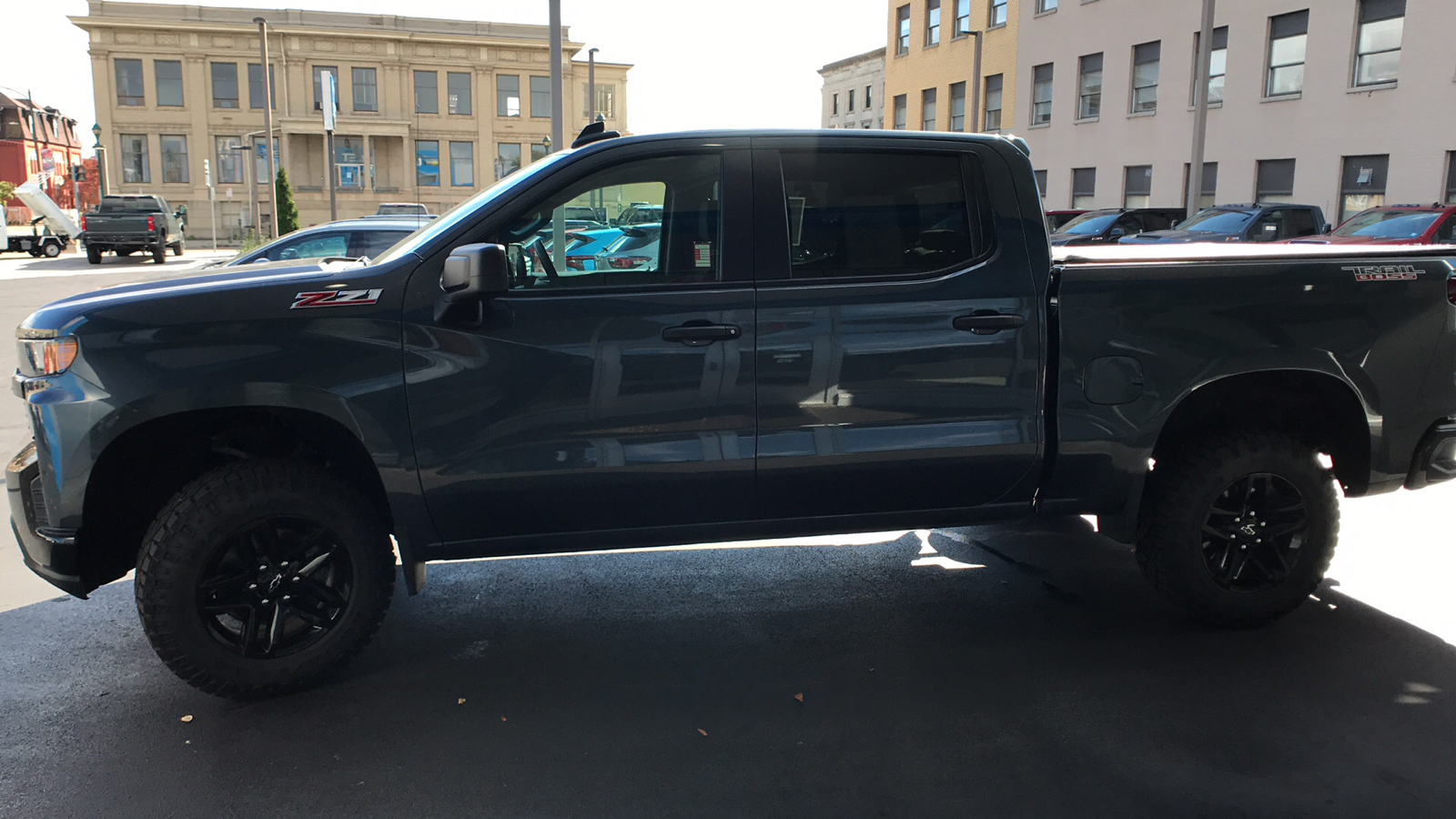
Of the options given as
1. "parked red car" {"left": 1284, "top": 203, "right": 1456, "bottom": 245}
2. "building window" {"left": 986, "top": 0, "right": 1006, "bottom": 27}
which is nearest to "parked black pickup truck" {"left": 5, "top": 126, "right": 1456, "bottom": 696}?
"parked red car" {"left": 1284, "top": 203, "right": 1456, "bottom": 245}

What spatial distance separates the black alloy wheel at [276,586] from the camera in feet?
12.6

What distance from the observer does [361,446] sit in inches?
159

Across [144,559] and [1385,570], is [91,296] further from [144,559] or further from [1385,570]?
[1385,570]

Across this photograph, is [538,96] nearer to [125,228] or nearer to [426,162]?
[426,162]

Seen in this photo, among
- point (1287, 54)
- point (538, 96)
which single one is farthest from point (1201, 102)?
point (538, 96)

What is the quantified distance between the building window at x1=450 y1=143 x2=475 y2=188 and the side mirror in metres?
67.3

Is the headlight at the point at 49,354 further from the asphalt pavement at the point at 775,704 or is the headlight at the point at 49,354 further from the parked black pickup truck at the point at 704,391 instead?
the asphalt pavement at the point at 775,704

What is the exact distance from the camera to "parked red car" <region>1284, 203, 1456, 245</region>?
16078mm

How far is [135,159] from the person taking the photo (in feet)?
208

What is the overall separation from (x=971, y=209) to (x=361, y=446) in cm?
247

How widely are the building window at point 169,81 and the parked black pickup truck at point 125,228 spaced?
108ft

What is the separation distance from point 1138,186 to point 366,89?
48.1 m

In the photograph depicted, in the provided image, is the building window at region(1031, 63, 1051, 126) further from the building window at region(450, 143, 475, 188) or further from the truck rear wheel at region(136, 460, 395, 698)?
the building window at region(450, 143, 475, 188)

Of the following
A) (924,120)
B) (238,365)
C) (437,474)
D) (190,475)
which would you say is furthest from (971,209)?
(924,120)
